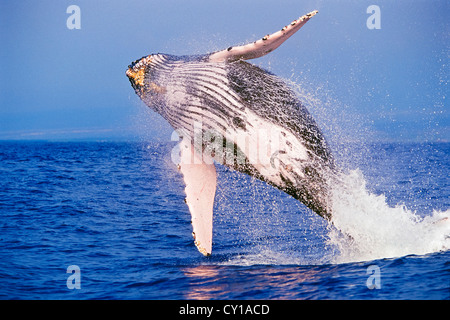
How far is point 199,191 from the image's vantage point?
9109 mm

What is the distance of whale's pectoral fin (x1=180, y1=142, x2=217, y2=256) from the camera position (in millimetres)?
8898

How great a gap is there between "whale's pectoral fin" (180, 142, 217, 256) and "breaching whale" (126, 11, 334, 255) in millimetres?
508

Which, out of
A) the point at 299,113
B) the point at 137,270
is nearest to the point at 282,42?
the point at 299,113

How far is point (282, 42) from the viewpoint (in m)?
7.71

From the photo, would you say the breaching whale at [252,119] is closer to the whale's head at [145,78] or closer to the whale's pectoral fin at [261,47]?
the whale's pectoral fin at [261,47]

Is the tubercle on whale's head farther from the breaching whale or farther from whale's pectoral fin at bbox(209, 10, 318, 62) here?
whale's pectoral fin at bbox(209, 10, 318, 62)

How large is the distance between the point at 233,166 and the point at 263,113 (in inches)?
41.6

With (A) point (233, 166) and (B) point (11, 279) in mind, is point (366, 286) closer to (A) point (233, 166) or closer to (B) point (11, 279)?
(A) point (233, 166)

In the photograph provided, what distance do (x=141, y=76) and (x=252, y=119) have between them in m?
2.48
